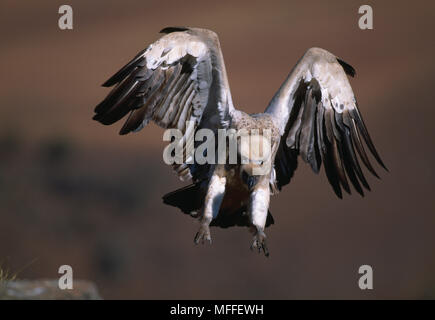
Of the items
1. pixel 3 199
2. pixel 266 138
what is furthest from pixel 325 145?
pixel 3 199

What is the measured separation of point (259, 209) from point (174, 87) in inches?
50.9

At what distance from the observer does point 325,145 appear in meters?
7.45

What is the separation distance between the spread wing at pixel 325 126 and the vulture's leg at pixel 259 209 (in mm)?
768

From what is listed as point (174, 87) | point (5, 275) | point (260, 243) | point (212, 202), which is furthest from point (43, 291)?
point (174, 87)

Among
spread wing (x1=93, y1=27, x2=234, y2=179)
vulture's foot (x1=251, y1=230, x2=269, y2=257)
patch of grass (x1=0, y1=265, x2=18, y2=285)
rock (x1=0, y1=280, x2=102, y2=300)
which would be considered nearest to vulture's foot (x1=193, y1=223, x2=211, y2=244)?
vulture's foot (x1=251, y1=230, x2=269, y2=257)

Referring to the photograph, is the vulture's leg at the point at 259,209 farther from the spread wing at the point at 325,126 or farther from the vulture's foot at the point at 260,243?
the spread wing at the point at 325,126

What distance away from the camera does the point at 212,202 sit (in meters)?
6.44

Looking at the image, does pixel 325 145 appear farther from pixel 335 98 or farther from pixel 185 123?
pixel 185 123

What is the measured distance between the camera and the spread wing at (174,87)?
21.2 ft

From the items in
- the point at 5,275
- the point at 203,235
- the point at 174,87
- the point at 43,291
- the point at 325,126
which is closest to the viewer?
the point at 5,275

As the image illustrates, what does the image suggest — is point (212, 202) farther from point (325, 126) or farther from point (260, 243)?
point (325, 126)

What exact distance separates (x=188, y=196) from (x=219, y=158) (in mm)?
653

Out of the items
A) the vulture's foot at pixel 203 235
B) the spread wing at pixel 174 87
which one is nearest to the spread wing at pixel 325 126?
the spread wing at pixel 174 87

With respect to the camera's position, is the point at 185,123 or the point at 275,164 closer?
the point at 185,123
